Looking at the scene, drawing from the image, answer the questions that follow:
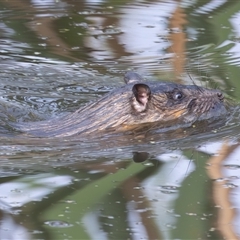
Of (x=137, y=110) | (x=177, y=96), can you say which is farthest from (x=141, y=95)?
(x=177, y=96)

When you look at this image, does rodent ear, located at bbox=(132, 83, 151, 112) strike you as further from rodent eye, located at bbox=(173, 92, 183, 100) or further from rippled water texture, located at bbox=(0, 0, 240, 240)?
rippled water texture, located at bbox=(0, 0, 240, 240)

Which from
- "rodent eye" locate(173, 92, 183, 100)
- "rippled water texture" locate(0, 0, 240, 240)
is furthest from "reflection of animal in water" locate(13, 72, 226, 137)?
"rippled water texture" locate(0, 0, 240, 240)

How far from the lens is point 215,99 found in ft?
23.7

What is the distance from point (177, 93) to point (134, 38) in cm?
259

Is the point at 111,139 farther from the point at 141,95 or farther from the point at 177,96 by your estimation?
the point at 177,96

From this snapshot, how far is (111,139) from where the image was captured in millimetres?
6570

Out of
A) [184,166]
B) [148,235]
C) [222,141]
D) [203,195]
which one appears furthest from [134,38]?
[148,235]

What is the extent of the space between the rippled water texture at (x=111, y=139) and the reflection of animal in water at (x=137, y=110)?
18 cm

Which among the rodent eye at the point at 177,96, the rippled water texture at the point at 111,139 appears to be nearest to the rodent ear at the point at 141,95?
the rodent eye at the point at 177,96

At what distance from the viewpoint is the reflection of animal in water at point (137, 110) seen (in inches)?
266

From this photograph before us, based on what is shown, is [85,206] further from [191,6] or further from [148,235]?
[191,6]

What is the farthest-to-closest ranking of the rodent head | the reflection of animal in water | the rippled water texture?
the rodent head < the reflection of animal in water < the rippled water texture

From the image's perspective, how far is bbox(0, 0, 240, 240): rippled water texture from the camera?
15.6ft

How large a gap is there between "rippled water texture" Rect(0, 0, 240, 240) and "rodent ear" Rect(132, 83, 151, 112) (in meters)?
0.37
